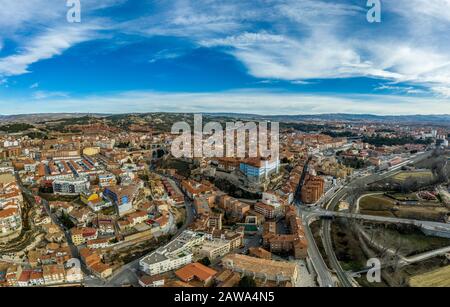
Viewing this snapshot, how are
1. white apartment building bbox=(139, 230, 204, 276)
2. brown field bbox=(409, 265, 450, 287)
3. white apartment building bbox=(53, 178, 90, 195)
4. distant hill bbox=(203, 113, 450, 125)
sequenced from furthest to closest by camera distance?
1. distant hill bbox=(203, 113, 450, 125)
2. white apartment building bbox=(53, 178, 90, 195)
3. white apartment building bbox=(139, 230, 204, 276)
4. brown field bbox=(409, 265, 450, 287)

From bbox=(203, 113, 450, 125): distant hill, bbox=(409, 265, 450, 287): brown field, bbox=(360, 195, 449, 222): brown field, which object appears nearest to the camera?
bbox=(409, 265, 450, 287): brown field

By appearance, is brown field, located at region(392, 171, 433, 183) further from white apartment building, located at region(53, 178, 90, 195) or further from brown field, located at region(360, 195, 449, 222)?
white apartment building, located at region(53, 178, 90, 195)

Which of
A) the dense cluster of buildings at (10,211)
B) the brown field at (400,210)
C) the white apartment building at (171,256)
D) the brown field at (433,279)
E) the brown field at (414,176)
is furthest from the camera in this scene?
the brown field at (414,176)

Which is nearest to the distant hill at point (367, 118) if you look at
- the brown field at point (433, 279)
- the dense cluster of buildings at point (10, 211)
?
the dense cluster of buildings at point (10, 211)

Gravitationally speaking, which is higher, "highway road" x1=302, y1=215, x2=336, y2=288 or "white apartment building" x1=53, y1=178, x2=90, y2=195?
"white apartment building" x1=53, y1=178, x2=90, y2=195

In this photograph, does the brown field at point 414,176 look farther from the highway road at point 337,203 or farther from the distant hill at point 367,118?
the distant hill at point 367,118

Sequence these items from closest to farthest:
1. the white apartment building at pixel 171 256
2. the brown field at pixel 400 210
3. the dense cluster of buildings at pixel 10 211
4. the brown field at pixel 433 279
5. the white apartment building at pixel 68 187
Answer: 1. the brown field at pixel 433 279
2. the white apartment building at pixel 171 256
3. the dense cluster of buildings at pixel 10 211
4. the brown field at pixel 400 210
5. the white apartment building at pixel 68 187

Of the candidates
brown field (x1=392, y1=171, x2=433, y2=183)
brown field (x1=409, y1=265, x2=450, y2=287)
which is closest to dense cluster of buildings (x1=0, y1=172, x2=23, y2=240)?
brown field (x1=409, y1=265, x2=450, y2=287)

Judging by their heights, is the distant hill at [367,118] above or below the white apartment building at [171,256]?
above

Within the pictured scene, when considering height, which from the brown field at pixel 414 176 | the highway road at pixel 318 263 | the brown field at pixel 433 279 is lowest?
the brown field at pixel 433 279
